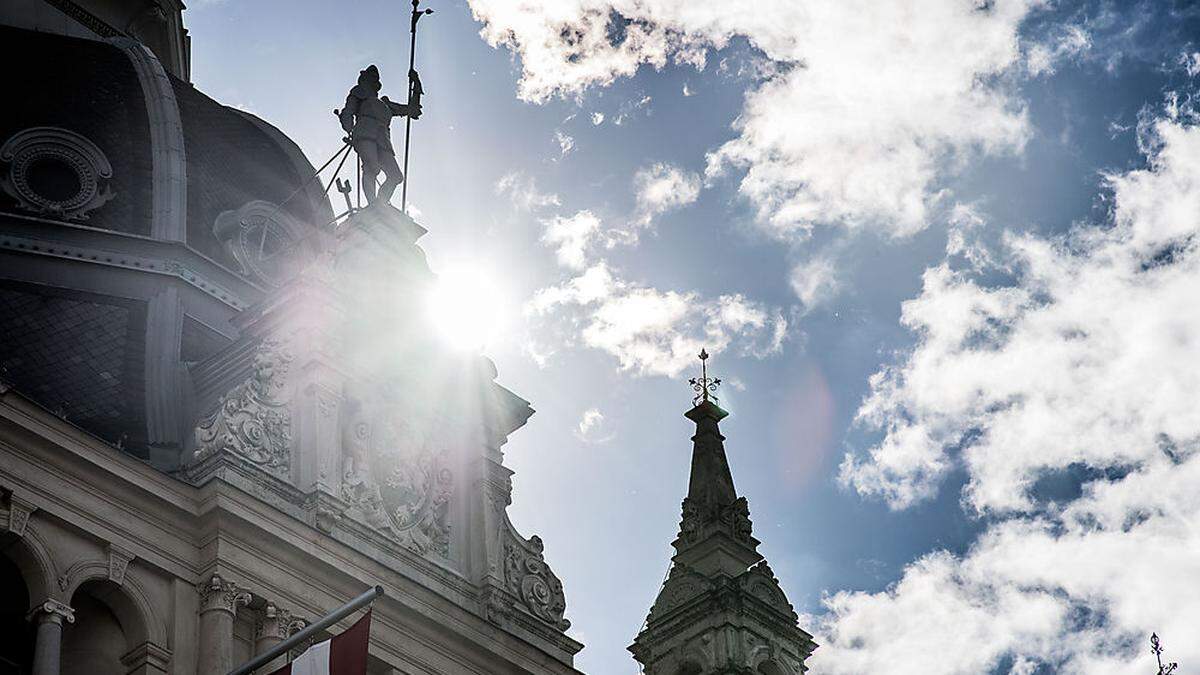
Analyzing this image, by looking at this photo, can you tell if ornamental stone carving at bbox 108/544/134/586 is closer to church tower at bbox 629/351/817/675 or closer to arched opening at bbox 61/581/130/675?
arched opening at bbox 61/581/130/675

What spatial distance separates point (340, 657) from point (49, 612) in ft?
13.1

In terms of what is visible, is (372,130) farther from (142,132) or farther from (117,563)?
(117,563)

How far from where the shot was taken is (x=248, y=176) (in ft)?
127

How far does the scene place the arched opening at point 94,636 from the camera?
27.5 m

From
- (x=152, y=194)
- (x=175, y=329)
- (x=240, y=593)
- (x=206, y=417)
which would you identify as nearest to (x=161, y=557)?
(x=240, y=593)

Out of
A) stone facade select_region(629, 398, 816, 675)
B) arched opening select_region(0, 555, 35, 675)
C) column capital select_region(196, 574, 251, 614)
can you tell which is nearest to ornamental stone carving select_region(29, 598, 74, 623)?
arched opening select_region(0, 555, 35, 675)

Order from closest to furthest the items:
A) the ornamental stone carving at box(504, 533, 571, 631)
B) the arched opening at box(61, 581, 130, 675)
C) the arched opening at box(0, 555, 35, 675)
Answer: the arched opening at box(0, 555, 35, 675) < the arched opening at box(61, 581, 130, 675) < the ornamental stone carving at box(504, 533, 571, 631)

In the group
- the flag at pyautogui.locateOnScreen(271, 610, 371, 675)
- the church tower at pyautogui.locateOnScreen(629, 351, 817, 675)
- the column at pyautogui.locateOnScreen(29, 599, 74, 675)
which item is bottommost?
the flag at pyautogui.locateOnScreen(271, 610, 371, 675)

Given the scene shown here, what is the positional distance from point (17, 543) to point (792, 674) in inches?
737

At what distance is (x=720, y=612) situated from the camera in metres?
42.1

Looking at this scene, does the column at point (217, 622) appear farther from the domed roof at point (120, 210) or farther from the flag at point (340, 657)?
the domed roof at point (120, 210)

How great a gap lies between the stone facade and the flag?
17163mm

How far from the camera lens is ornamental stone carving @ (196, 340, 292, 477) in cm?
3023

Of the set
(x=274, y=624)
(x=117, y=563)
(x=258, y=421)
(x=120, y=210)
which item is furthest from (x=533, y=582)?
(x=120, y=210)
